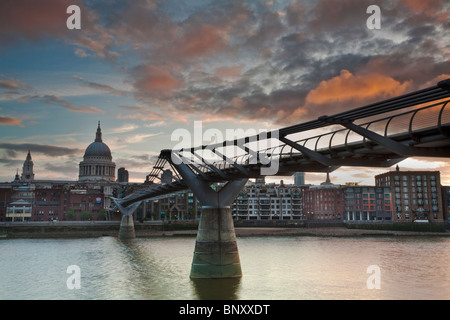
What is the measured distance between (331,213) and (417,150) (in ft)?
469

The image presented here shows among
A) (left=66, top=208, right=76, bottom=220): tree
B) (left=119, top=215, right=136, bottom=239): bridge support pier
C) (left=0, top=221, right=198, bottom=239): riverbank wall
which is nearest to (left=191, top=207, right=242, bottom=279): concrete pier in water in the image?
(left=119, top=215, right=136, bottom=239): bridge support pier

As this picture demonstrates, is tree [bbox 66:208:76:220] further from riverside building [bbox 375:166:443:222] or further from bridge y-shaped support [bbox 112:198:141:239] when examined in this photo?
riverside building [bbox 375:166:443:222]

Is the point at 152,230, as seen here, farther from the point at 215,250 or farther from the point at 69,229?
the point at 215,250

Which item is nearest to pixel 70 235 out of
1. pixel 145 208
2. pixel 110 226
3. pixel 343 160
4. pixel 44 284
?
pixel 110 226

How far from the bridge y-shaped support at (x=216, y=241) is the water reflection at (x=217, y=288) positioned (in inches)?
33.3

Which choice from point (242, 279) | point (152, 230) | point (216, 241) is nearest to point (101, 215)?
point (152, 230)

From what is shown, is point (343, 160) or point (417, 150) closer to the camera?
point (417, 150)

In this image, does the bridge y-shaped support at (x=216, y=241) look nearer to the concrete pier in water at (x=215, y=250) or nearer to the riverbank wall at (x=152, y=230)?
the concrete pier in water at (x=215, y=250)

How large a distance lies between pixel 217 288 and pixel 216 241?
4.57m

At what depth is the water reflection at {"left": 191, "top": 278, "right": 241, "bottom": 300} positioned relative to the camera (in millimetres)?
26812

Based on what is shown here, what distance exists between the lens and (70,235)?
332ft

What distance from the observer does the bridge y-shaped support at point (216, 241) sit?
32344mm
